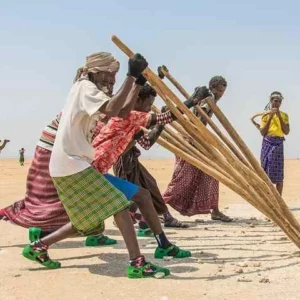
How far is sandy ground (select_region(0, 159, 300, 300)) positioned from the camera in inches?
153

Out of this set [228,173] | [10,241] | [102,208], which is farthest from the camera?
[10,241]

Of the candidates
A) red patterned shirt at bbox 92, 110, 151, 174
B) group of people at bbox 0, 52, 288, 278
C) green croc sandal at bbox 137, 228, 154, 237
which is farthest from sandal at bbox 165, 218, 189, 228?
red patterned shirt at bbox 92, 110, 151, 174

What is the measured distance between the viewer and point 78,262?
5.00m

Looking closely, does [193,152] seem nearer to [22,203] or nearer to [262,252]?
[262,252]

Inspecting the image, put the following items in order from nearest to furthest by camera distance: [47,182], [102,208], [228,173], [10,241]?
1. [102,208]
2. [228,173]
3. [47,182]
4. [10,241]

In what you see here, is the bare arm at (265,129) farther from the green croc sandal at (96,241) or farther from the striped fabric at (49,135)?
the striped fabric at (49,135)

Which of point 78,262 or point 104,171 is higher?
point 104,171

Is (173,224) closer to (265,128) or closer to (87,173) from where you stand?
(265,128)

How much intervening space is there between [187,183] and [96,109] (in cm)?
391

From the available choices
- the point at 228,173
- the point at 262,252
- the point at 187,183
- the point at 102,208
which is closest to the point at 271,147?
the point at 187,183

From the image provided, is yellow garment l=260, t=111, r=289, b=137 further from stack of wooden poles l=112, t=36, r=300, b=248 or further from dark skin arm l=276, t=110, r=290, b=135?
stack of wooden poles l=112, t=36, r=300, b=248

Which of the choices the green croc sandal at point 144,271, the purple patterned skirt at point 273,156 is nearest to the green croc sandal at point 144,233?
the green croc sandal at point 144,271

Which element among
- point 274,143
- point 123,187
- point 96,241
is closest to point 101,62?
point 123,187

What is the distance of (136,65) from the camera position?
392 centimetres
